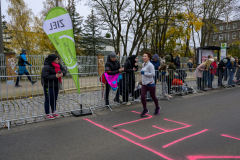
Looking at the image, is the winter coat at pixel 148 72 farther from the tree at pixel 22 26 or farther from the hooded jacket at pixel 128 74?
the tree at pixel 22 26

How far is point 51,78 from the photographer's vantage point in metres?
4.98

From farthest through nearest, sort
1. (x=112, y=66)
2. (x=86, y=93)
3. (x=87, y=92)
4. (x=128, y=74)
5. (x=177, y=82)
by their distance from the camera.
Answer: (x=87, y=92), (x=177, y=82), (x=128, y=74), (x=86, y=93), (x=112, y=66)

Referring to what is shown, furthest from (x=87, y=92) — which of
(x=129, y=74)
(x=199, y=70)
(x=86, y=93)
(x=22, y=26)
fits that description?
(x=22, y=26)

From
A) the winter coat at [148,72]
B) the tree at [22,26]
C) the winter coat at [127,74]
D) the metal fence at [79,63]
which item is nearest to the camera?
the winter coat at [148,72]

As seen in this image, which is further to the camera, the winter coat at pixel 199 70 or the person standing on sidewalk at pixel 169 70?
the winter coat at pixel 199 70

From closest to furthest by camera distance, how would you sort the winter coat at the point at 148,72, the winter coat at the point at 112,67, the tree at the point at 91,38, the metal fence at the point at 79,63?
the winter coat at the point at 148,72, the winter coat at the point at 112,67, the metal fence at the point at 79,63, the tree at the point at 91,38

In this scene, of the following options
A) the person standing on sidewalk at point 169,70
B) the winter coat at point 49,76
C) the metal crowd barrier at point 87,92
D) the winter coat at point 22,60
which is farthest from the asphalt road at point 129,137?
the winter coat at point 22,60

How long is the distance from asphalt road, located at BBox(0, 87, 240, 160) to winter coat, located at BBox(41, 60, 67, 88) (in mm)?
992

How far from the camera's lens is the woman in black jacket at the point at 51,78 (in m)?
4.98

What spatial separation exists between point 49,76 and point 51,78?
0.07 meters

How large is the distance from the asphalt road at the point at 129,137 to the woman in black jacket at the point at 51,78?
0.56m

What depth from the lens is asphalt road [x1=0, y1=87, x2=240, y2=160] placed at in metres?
3.24

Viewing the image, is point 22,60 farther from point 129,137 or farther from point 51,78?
point 129,137

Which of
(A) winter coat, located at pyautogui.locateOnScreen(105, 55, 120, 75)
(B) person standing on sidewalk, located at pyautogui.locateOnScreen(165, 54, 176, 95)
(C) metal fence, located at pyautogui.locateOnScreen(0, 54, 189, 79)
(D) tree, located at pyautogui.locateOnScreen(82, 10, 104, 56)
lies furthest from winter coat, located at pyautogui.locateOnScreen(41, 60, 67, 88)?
(D) tree, located at pyautogui.locateOnScreen(82, 10, 104, 56)
